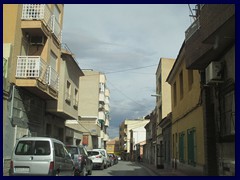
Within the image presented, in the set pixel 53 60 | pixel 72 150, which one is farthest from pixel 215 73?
pixel 53 60

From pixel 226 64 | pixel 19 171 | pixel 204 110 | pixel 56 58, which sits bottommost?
pixel 19 171

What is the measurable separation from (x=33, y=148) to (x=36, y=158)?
17.0 inches

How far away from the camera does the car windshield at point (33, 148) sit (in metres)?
11.4

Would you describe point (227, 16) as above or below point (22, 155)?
above

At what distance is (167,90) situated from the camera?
119 ft

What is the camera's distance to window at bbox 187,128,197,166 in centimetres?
1717

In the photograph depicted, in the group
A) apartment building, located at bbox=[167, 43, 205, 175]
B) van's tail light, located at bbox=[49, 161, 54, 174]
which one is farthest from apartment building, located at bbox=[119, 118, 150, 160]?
van's tail light, located at bbox=[49, 161, 54, 174]

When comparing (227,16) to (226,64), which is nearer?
(227,16)

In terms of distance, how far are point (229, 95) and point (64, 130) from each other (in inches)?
665

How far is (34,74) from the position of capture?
1698 cm

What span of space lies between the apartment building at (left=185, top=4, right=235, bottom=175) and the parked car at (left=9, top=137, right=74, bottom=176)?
5.70 m

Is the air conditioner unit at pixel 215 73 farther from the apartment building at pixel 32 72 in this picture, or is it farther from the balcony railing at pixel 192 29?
the apartment building at pixel 32 72
